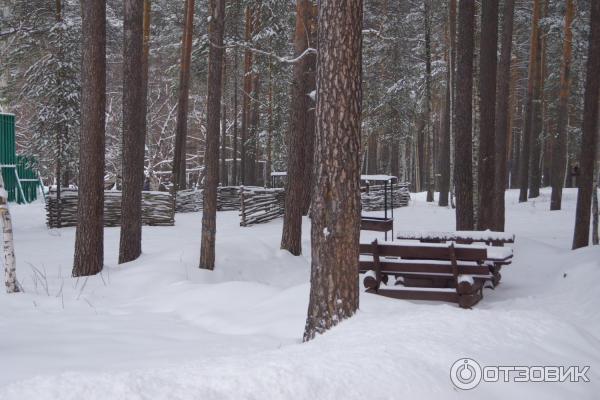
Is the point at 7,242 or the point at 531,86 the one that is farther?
the point at 531,86

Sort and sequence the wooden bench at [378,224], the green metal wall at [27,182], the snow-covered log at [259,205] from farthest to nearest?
the green metal wall at [27,182] → the snow-covered log at [259,205] → the wooden bench at [378,224]

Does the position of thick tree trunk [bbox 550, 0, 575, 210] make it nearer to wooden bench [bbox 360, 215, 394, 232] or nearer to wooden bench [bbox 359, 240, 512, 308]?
wooden bench [bbox 360, 215, 394, 232]

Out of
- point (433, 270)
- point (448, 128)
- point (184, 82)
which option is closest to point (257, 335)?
point (433, 270)

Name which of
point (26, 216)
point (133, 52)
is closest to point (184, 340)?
point (133, 52)

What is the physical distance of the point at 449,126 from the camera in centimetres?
2653

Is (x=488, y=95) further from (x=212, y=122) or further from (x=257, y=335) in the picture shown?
(x=257, y=335)

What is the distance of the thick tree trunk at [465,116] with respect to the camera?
12.0 metres

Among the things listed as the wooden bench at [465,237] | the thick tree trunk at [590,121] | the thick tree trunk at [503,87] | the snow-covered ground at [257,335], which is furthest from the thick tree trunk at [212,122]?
the thick tree trunk at [503,87]

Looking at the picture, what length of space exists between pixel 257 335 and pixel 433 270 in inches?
134

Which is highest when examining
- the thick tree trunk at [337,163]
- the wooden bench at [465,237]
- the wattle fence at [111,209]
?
the thick tree trunk at [337,163]

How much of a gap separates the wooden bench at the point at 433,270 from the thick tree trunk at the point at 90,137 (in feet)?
15.2

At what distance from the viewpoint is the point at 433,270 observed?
809 centimetres

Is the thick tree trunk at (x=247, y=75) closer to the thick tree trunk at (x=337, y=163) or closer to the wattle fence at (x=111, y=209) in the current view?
the wattle fence at (x=111, y=209)

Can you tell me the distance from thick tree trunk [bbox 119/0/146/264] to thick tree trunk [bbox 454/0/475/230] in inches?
265
